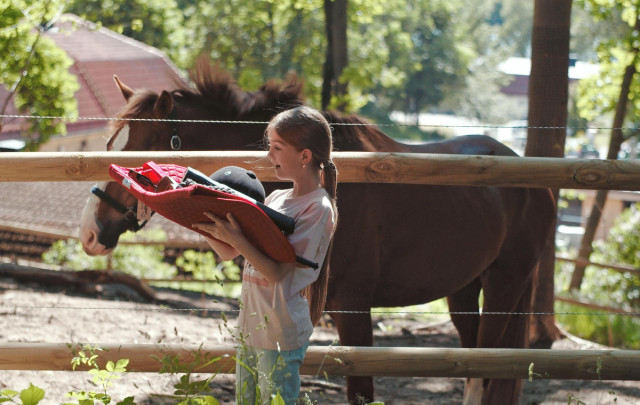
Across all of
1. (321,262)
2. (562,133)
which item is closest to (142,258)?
(562,133)

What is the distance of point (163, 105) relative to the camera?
4.07 m

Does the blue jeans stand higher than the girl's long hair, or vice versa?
the girl's long hair

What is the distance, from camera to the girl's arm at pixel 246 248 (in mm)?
2383

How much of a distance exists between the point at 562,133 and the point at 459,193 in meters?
2.22

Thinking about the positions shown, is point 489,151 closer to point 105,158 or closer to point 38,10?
point 105,158

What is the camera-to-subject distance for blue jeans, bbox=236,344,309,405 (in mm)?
2449

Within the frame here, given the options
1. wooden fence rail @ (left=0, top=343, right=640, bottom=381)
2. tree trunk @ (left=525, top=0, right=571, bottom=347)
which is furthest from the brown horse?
tree trunk @ (left=525, top=0, right=571, bottom=347)

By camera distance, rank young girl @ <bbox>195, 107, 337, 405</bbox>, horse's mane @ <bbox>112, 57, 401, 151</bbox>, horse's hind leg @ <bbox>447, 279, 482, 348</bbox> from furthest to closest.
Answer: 1. horse's hind leg @ <bbox>447, 279, 482, 348</bbox>
2. horse's mane @ <bbox>112, 57, 401, 151</bbox>
3. young girl @ <bbox>195, 107, 337, 405</bbox>

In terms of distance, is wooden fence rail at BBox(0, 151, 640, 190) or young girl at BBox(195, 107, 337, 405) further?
wooden fence rail at BBox(0, 151, 640, 190)

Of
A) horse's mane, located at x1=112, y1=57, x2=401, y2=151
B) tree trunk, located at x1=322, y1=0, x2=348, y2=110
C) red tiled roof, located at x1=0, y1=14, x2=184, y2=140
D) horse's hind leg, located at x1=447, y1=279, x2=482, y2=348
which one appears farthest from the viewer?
red tiled roof, located at x1=0, y1=14, x2=184, y2=140

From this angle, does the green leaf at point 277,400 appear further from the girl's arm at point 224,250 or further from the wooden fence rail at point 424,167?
the wooden fence rail at point 424,167

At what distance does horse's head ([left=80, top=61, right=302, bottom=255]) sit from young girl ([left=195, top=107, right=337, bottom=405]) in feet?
5.09

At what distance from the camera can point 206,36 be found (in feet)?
98.9

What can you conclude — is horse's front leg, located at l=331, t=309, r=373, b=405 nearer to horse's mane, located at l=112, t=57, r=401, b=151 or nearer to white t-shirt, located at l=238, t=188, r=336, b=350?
horse's mane, located at l=112, t=57, r=401, b=151
